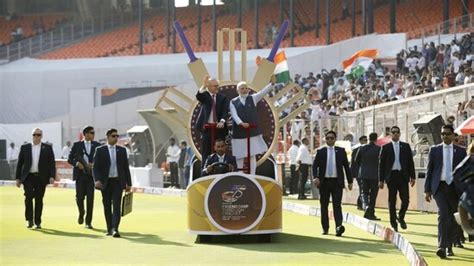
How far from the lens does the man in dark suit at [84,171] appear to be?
71.1ft

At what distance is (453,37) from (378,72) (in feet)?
9.28

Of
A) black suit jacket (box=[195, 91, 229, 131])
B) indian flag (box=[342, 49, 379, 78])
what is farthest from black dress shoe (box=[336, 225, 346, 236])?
indian flag (box=[342, 49, 379, 78])

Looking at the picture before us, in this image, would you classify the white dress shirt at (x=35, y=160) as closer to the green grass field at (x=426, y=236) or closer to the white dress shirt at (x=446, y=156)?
the green grass field at (x=426, y=236)

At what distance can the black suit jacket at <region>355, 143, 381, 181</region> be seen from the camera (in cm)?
A: 2445

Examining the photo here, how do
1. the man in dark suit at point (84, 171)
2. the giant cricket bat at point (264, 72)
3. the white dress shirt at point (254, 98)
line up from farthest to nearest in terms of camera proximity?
1. the man in dark suit at point (84, 171)
2. the giant cricket bat at point (264, 72)
3. the white dress shirt at point (254, 98)

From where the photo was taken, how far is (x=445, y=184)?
16469 millimetres

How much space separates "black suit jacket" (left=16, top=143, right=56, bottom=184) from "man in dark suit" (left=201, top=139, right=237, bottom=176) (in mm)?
3917

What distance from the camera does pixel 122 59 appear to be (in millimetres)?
63969

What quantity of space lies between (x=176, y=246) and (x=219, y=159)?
1415 mm

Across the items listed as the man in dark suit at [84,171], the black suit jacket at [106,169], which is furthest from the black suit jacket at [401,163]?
the man in dark suit at [84,171]

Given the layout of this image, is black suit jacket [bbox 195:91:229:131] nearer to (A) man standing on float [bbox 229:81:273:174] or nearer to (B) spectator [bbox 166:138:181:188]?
(A) man standing on float [bbox 229:81:273:174]

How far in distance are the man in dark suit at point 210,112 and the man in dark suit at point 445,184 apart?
11.5 feet

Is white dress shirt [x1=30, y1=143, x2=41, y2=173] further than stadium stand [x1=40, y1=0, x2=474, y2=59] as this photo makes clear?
→ No

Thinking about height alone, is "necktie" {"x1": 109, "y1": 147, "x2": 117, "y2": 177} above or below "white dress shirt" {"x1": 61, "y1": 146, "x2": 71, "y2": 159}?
above
